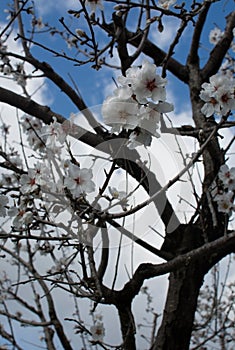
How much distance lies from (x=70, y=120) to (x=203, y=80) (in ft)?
5.77

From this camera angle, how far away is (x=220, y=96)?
140 cm

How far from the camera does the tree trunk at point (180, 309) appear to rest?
2064mm

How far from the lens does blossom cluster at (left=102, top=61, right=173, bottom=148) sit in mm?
1062

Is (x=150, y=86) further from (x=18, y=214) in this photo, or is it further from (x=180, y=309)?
(x=180, y=309)

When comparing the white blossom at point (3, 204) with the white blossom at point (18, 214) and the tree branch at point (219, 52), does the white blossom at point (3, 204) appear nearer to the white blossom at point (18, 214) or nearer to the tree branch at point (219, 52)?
the white blossom at point (18, 214)

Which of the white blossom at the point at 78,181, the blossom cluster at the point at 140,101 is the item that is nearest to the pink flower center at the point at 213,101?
the blossom cluster at the point at 140,101

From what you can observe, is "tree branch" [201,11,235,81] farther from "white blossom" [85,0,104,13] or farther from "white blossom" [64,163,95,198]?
"white blossom" [64,163,95,198]

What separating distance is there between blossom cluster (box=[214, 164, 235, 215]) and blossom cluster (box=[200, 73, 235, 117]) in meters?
0.70

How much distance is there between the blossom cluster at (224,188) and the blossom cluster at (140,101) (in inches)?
43.7

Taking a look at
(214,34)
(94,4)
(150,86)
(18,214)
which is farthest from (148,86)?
(214,34)

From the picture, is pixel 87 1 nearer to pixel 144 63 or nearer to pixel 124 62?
pixel 124 62

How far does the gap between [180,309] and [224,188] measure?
0.69m

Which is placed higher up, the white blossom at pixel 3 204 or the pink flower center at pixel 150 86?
the white blossom at pixel 3 204

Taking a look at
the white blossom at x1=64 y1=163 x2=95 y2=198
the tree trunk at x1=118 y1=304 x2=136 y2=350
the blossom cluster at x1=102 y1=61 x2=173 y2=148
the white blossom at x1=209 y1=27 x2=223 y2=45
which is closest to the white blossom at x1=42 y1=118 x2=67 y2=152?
the white blossom at x1=64 y1=163 x2=95 y2=198
